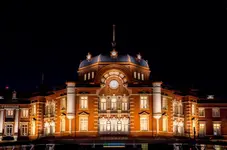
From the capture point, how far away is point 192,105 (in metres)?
54.3

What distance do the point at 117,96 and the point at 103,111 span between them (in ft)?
8.42

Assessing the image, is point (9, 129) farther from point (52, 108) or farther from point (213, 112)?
point (213, 112)

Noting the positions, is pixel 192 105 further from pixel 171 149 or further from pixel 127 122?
pixel 171 149

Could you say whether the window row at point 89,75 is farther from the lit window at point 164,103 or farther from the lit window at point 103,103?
the lit window at point 164,103

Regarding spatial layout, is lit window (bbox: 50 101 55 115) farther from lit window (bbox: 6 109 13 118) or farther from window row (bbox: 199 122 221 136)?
window row (bbox: 199 122 221 136)

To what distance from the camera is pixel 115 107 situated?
4722 cm

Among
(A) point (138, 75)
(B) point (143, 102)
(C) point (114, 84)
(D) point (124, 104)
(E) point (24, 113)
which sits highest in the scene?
(A) point (138, 75)

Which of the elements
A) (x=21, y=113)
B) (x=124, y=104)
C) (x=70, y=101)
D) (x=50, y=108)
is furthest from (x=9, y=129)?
(x=124, y=104)

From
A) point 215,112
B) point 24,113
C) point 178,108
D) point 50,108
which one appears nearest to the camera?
point 178,108

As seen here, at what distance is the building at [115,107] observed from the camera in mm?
46594

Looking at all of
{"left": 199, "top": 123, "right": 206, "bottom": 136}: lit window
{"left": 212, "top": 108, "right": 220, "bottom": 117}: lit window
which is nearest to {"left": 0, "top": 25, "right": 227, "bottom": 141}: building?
{"left": 199, "top": 123, "right": 206, "bottom": 136}: lit window

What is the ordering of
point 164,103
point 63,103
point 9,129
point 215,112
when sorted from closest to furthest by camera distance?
point 164,103 < point 63,103 < point 215,112 < point 9,129

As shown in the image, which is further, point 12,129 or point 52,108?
point 12,129

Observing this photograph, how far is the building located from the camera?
4659 cm
